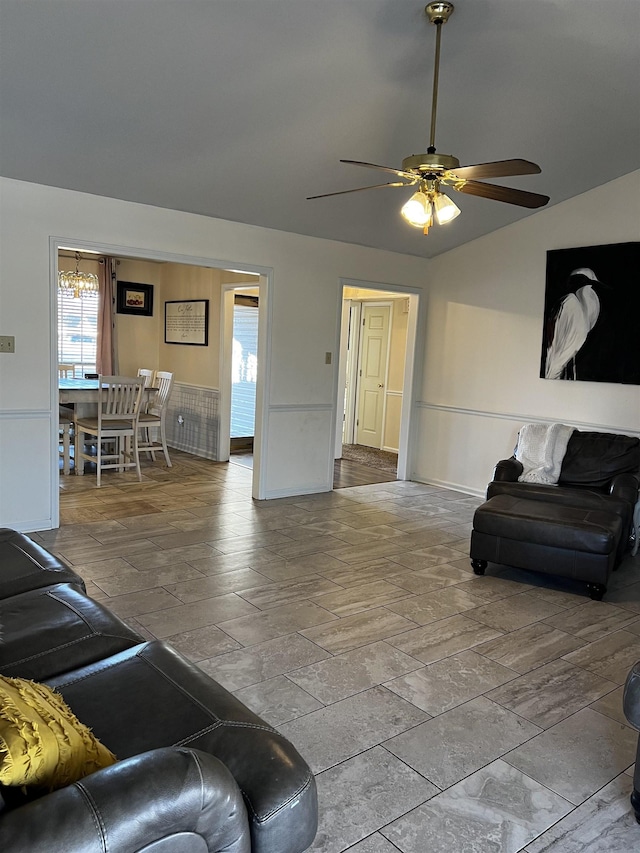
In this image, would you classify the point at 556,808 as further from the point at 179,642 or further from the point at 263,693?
the point at 179,642

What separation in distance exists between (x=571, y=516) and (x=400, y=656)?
1637 millimetres

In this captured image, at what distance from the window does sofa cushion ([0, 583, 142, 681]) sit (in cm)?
632

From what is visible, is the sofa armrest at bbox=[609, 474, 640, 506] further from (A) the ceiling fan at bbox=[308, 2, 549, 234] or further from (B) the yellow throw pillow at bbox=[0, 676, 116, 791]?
(B) the yellow throw pillow at bbox=[0, 676, 116, 791]

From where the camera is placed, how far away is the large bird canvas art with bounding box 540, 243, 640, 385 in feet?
16.8

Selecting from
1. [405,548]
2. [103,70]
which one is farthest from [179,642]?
[103,70]

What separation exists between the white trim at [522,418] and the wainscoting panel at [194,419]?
2.47m

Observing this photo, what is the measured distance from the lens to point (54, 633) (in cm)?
203

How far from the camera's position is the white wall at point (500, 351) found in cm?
530

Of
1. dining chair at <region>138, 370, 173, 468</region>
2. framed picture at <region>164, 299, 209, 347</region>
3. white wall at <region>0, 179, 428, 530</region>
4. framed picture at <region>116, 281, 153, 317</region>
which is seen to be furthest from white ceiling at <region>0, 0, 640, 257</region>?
framed picture at <region>116, 281, 153, 317</region>

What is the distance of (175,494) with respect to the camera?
5957 millimetres

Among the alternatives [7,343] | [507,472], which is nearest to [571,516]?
[507,472]

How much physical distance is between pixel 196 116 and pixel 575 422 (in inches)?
154

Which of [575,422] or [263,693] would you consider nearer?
[263,693]

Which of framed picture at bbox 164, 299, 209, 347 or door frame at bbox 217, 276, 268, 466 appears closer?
door frame at bbox 217, 276, 268, 466
